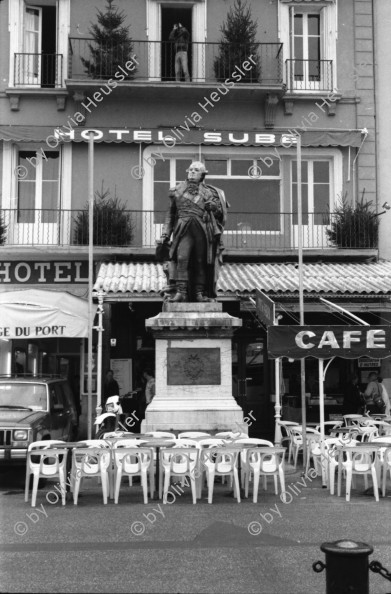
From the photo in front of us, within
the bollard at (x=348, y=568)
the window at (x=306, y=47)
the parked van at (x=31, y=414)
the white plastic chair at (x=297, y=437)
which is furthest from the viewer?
the window at (x=306, y=47)

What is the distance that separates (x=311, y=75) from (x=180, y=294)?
10701mm

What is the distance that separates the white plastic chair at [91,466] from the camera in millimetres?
9875

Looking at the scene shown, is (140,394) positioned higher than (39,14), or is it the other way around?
(39,14)

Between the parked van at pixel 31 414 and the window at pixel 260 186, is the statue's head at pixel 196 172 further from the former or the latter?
the window at pixel 260 186

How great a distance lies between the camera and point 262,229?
66.8ft

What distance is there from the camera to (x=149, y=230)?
20.0 metres

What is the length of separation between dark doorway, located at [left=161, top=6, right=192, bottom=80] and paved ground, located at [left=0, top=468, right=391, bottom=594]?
43.2 ft

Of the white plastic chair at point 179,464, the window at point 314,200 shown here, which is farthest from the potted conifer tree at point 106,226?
the white plastic chair at point 179,464

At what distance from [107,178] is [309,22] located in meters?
7.05

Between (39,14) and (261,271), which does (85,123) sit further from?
(261,271)

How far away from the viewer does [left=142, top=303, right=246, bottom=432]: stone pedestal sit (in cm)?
1209

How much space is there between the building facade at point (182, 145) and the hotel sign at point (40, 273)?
4cm

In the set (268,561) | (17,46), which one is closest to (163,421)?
(268,561)

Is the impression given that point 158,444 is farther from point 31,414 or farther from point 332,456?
point 31,414
